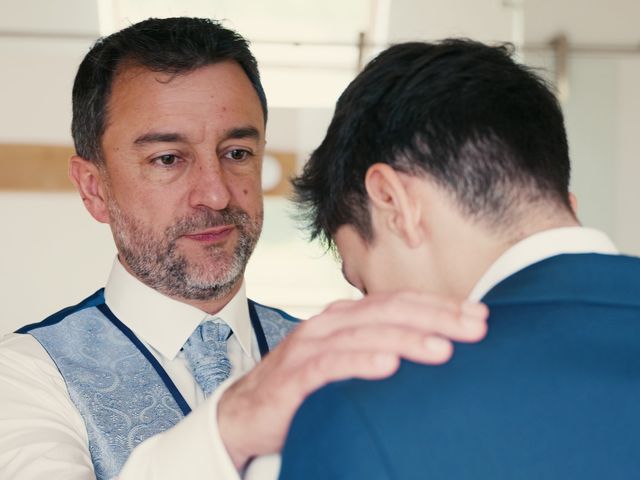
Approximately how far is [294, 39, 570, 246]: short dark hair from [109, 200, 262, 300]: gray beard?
87cm

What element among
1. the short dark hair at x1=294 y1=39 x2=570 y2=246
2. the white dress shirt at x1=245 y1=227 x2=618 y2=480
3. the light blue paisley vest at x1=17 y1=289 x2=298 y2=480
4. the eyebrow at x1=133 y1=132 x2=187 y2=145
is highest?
the short dark hair at x1=294 y1=39 x2=570 y2=246

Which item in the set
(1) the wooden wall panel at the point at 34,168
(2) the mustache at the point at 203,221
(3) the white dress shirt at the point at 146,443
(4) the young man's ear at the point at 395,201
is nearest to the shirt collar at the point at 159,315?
(3) the white dress shirt at the point at 146,443

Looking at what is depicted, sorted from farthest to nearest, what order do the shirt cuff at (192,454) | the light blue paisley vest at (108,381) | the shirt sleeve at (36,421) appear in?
the light blue paisley vest at (108,381) → the shirt sleeve at (36,421) → the shirt cuff at (192,454)

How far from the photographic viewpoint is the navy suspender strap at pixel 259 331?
2.36 metres

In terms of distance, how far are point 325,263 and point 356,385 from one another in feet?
15.4

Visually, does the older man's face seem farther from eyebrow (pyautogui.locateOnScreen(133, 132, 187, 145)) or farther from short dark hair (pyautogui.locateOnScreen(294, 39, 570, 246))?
short dark hair (pyautogui.locateOnScreen(294, 39, 570, 246))

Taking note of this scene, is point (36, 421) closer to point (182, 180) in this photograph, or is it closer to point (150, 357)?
point (150, 357)

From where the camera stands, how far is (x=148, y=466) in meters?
1.34

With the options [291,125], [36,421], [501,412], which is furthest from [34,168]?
[501,412]

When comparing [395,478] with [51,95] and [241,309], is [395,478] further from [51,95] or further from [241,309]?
[51,95]

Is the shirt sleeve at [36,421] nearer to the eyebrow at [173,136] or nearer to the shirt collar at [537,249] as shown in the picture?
the eyebrow at [173,136]

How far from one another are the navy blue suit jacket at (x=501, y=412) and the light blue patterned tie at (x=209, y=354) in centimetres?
112

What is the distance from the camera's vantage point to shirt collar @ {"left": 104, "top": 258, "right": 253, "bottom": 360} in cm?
224

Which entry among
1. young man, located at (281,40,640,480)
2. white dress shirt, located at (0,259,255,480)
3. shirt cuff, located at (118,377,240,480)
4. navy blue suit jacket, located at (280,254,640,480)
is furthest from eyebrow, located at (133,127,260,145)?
navy blue suit jacket, located at (280,254,640,480)
